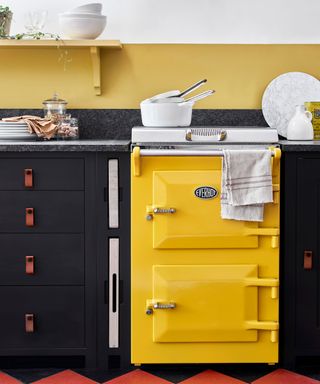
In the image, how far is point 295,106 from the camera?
3678 mm

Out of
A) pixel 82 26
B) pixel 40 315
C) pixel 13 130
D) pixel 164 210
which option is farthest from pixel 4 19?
pixel 40 315

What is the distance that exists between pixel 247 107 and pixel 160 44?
1.78 feet

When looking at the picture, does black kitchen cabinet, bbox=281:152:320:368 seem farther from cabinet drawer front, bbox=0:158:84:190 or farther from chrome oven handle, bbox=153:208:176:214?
cabinet drawer front, bbox=0:158:84:190

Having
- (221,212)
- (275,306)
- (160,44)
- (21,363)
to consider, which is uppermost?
(160,44)

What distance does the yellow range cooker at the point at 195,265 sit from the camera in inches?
120

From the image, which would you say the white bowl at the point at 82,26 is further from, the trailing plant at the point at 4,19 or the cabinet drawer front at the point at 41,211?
the cabinet drawer front at the point at 41,211

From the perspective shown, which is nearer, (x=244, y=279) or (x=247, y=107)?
(x=244, y=279)

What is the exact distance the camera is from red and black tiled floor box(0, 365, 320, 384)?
10.1ft

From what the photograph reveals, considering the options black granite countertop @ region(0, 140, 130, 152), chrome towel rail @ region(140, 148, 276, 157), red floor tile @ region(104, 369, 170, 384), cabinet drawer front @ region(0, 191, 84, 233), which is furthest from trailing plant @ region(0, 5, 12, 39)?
red floor tile @ region(104, 369, 170, 384)

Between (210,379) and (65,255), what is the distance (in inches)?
31.7

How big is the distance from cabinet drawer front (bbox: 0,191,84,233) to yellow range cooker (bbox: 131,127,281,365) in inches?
10.1

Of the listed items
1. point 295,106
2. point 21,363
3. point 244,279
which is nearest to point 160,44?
point 295,106

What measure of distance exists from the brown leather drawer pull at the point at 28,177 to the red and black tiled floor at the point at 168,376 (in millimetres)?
809

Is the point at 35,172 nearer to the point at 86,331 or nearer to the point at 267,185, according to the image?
the point at 86,331
